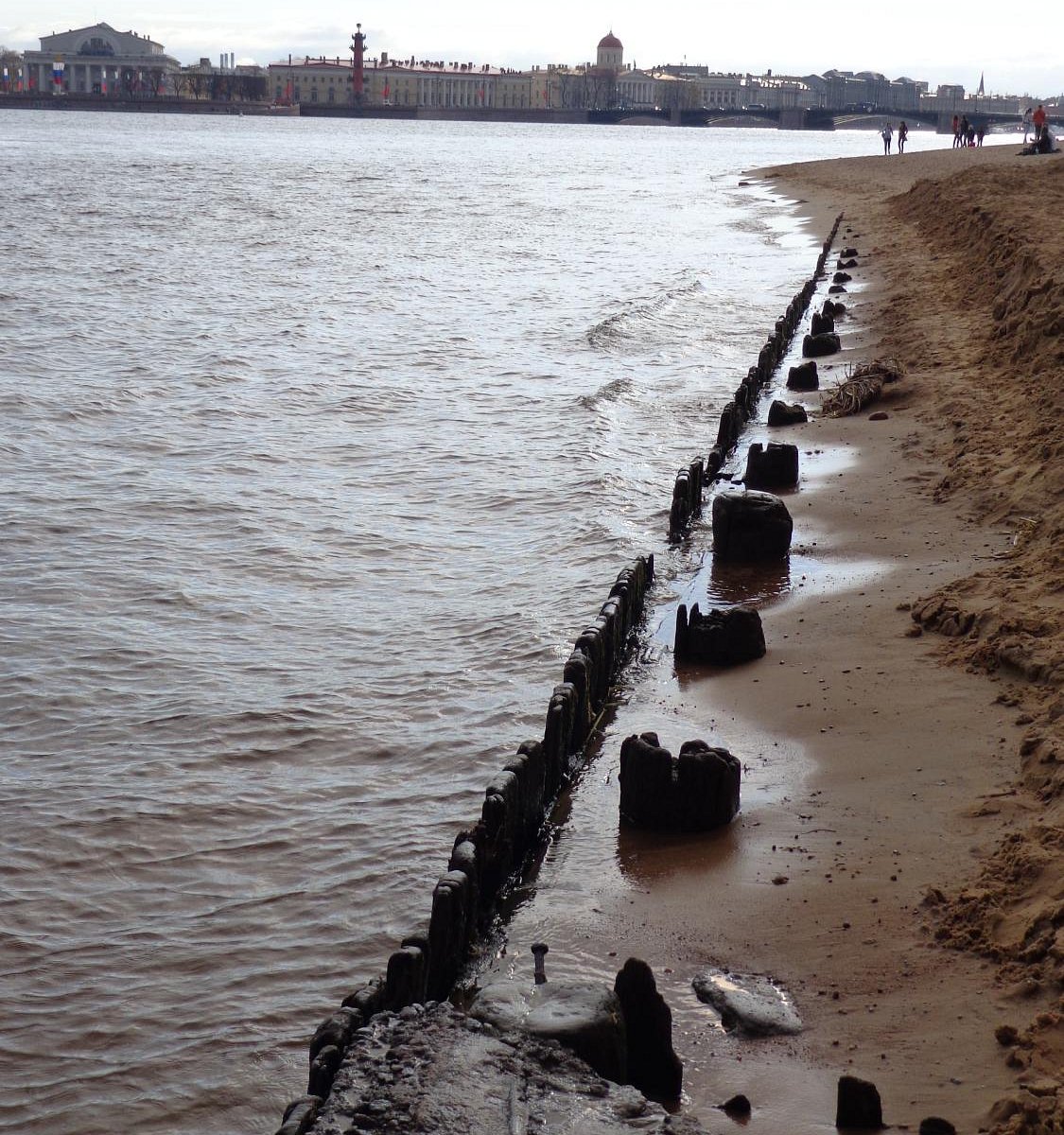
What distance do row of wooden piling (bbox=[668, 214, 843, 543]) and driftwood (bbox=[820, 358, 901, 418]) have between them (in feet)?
3.25

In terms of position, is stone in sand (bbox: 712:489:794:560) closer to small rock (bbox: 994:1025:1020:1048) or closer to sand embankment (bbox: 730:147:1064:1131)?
sand embankment (bbox: 730:147:1064:1131)

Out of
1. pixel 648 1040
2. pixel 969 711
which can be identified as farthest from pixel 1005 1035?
pixel 969 711

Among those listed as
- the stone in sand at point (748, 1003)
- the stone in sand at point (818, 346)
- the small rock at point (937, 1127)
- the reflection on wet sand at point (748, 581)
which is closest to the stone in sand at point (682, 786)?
the stone in sand at point (748, 1003)

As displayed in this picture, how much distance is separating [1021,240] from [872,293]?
4123mm

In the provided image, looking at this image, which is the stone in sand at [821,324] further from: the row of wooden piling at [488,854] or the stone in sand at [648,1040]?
the stone in sand at [648,1040]

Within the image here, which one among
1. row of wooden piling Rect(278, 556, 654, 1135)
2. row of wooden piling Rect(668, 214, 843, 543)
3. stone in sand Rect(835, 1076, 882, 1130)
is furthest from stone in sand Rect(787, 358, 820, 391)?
stone in sand Rect(835, 1076, 882, 1130)

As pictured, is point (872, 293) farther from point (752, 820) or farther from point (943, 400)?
point (752, 820)

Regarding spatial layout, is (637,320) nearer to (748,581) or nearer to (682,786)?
(748,581)

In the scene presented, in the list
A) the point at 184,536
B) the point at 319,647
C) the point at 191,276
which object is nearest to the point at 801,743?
the point at 319,647

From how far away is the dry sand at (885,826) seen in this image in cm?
502

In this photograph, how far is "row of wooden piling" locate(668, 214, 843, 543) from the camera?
12.5 meters

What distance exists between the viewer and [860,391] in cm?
1702

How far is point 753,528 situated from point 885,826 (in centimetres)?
468

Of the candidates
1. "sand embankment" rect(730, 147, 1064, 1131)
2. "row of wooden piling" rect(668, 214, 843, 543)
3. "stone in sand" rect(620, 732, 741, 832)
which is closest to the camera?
"sand embankment" rect(730, 147, 1064, 1131)
